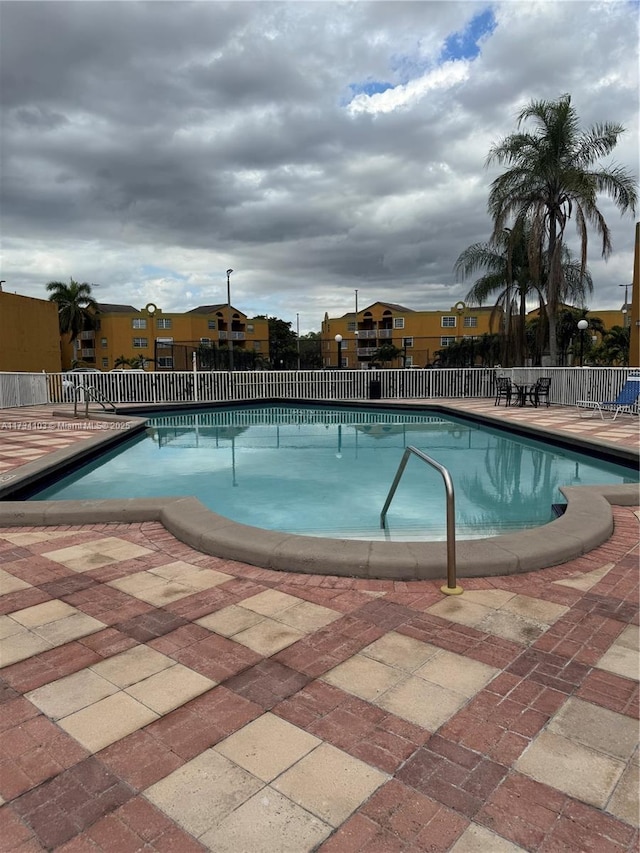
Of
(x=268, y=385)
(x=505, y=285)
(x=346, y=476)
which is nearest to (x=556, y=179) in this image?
(x=505, y=285)

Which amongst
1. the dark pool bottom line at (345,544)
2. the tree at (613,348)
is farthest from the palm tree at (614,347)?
the dark pool bottom line at (345,544)

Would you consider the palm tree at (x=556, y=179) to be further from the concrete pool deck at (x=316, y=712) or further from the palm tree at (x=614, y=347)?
the palm tree at (x=614, y=347)

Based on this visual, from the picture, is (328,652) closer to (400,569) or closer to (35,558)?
(400,569)

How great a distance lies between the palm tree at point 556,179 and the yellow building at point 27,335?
1910 cm

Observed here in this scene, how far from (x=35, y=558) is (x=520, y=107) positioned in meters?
19.5

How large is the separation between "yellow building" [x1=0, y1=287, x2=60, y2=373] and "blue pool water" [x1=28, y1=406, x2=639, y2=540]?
39.5ft

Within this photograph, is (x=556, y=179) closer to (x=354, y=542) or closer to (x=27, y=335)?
(x=354, y=542)

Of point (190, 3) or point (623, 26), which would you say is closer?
point (190, 3)

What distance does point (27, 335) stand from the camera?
71.3ft

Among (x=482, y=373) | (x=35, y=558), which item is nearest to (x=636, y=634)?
(x=35, y=558)

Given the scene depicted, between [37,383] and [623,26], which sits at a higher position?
[623,26]

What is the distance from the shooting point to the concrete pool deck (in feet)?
4.75

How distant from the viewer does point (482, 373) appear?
19.4 metres

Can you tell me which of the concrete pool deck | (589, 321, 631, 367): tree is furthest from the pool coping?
(589, 321, 631, 367): tree
